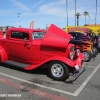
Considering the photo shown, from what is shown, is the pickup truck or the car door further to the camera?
the car door

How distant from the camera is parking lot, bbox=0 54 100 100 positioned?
4.06 meters

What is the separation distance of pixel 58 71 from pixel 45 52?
A: 2.82ft

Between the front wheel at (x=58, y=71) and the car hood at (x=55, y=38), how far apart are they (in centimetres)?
61

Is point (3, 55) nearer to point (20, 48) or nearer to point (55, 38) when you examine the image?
point (20, 48)

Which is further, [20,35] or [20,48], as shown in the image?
[20,35]

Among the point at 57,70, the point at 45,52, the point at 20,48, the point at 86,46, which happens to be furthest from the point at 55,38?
the point at 86,46

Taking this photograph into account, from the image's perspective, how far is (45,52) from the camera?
18.8 feet

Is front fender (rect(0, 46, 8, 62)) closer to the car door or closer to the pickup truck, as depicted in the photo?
the pickup truck

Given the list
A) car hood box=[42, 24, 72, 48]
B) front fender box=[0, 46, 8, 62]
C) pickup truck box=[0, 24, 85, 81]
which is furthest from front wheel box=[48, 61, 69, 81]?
front fender box=[0, 46, 8, 62]

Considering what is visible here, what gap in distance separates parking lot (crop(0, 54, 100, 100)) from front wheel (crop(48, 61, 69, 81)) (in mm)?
171

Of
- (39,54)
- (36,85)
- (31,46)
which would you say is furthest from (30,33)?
(36,85)

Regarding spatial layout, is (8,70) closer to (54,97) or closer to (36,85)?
(36,85)

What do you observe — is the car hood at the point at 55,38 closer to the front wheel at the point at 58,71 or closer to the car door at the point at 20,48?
the front wheel at the point at 58,71

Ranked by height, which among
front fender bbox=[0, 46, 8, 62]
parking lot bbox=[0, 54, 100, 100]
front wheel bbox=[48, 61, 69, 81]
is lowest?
parking lot bbox=[0, 54, 100, 100]
